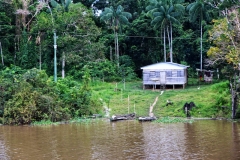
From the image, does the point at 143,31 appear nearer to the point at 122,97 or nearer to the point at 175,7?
the point at 175,7

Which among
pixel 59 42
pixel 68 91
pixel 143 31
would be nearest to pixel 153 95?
pixel 68 91

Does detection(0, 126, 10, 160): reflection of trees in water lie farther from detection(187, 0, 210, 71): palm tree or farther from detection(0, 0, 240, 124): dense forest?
detection(187, 0, 210, 71): palm tree

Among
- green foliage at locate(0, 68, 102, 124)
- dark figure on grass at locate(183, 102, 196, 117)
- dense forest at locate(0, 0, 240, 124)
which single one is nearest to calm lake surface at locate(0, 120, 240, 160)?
green foliage at locate(0, 68, 102, 124)

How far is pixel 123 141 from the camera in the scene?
2258cm

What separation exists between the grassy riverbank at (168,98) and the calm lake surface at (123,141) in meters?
2.24

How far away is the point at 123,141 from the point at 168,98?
1259cm

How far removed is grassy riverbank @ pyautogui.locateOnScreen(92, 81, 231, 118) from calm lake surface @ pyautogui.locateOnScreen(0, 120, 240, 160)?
2.24m

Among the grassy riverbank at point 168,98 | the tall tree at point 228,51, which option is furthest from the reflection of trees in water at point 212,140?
the tall tree at point 228,51

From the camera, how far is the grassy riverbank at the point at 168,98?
100 feet

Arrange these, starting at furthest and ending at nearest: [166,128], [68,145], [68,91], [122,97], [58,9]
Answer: [58,9], [122,97], [68,91], [166,128], [68,145]

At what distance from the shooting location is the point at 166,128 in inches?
1030

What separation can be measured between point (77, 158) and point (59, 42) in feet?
81.3

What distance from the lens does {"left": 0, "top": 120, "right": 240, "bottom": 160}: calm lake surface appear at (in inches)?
760

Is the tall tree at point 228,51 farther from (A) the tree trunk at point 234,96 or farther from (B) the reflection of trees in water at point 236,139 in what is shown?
(B) the reflection of trees in water at point 236,139
